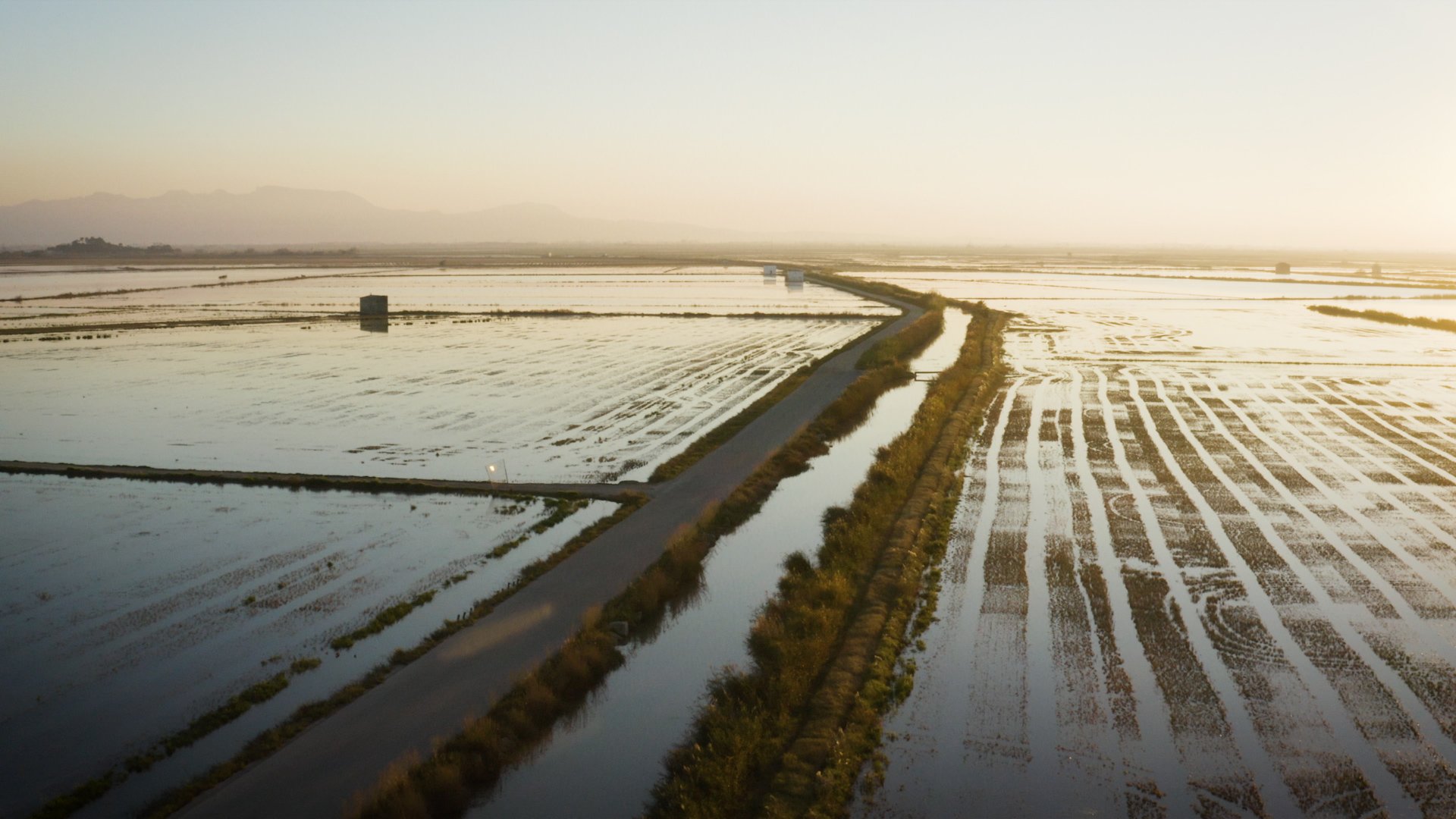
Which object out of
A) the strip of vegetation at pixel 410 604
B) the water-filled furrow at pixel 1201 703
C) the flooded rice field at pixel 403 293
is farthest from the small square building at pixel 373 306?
the water-filled furrow at pixel 1201 703

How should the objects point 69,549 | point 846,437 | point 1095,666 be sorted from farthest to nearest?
point 846,437, point 69,549, point 1095,666

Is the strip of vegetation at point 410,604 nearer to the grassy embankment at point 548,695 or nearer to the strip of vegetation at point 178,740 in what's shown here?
the strip of vegetation at point 178,740

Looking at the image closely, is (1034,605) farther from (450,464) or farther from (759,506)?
(450,464)

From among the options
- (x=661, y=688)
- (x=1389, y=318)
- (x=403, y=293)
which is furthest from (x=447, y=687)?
(x=403, y=293)

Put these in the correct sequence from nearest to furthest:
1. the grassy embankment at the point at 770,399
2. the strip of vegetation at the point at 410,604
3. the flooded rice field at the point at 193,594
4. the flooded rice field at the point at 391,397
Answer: the flooded rice field at the point at 193,594 < the strip of vegetation at the point at 410,604 < the grassy embankment at the point at 770,399 < the flooded rice field at the point at 391,397

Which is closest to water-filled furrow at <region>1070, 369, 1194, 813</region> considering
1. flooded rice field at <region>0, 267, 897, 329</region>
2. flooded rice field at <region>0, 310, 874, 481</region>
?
flooded rice field at <region>0, 310, 874, 481</region>

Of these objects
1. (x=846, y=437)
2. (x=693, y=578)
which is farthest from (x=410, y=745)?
(x=846, y=437)
